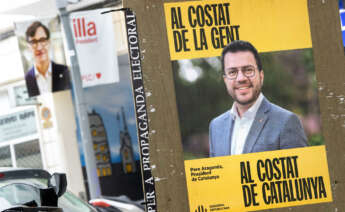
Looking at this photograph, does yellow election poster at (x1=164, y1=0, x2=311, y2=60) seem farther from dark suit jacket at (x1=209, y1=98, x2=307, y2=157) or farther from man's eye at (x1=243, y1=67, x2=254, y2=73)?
dark suit jacket at (x1=209, y1=98, x2=307, y2=157)

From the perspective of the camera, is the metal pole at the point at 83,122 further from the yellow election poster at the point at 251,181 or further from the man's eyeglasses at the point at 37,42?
the yellow election poster at the point at 251,181

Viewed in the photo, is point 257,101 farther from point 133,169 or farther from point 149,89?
point 133,169

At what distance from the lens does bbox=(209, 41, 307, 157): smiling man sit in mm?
2898

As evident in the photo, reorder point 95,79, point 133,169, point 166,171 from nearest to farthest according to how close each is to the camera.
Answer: point 166,171, point 95,79, point 133,169

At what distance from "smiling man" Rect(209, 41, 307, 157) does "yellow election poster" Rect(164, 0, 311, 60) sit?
79 mm

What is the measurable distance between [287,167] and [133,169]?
40.6ft

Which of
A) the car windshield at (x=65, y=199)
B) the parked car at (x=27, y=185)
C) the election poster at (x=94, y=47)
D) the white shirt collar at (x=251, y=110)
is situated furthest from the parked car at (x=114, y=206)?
the white shirt collar at (x=251, y=110)

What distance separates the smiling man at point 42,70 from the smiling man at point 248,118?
29.7ft

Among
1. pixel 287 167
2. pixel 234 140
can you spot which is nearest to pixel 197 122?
pixel 234 140

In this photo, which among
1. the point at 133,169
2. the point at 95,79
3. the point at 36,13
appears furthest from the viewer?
the point at 133,169

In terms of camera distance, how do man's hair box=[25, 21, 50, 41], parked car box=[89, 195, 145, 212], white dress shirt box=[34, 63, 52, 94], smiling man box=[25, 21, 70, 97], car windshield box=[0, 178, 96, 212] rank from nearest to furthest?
car windshield box=[0, 178, 96, 212] < parked car box=[89, 195, 145, 212] < man's hair box=[25, 21, 50, 41] < smiling man box=[25, 21, 70, 97] < white dress shirt box=[34, 63, 52, 94]

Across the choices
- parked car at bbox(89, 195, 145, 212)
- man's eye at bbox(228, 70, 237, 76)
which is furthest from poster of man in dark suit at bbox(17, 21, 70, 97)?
man's eye at bbox(228, 70, 237, 76)

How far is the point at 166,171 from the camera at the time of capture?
2.87 meters

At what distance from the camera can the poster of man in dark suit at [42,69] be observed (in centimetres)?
1150
